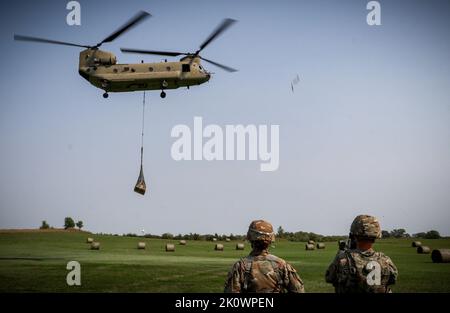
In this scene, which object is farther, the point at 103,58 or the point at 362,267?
the point at 103,58

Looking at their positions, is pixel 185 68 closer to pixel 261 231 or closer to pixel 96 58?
pixel 96 58

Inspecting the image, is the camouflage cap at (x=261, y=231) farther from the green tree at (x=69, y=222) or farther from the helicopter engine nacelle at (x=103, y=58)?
the green tree at (x=69, y=222)

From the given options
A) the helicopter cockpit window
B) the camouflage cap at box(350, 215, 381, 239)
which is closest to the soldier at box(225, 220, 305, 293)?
the camouflage cap at box(350, 215, 381, 239)

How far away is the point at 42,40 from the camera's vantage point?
3456cm

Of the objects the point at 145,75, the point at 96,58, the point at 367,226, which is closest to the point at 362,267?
the point at 367,226

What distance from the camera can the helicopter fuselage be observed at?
119ft

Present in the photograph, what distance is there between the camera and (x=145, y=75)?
119 ft

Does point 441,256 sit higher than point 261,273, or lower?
lower

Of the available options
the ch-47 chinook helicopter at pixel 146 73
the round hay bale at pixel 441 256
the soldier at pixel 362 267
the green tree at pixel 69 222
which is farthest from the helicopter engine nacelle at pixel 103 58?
the green tree at pixel 69 222

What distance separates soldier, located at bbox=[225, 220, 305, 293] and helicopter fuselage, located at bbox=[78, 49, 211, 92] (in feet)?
93.9

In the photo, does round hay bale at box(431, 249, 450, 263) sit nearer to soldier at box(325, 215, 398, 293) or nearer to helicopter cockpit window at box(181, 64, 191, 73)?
helicopter cockpit window at box(181, 64, 191, 73)

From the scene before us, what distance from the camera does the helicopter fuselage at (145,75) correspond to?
3616 cm

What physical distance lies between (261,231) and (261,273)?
1.92 ft
